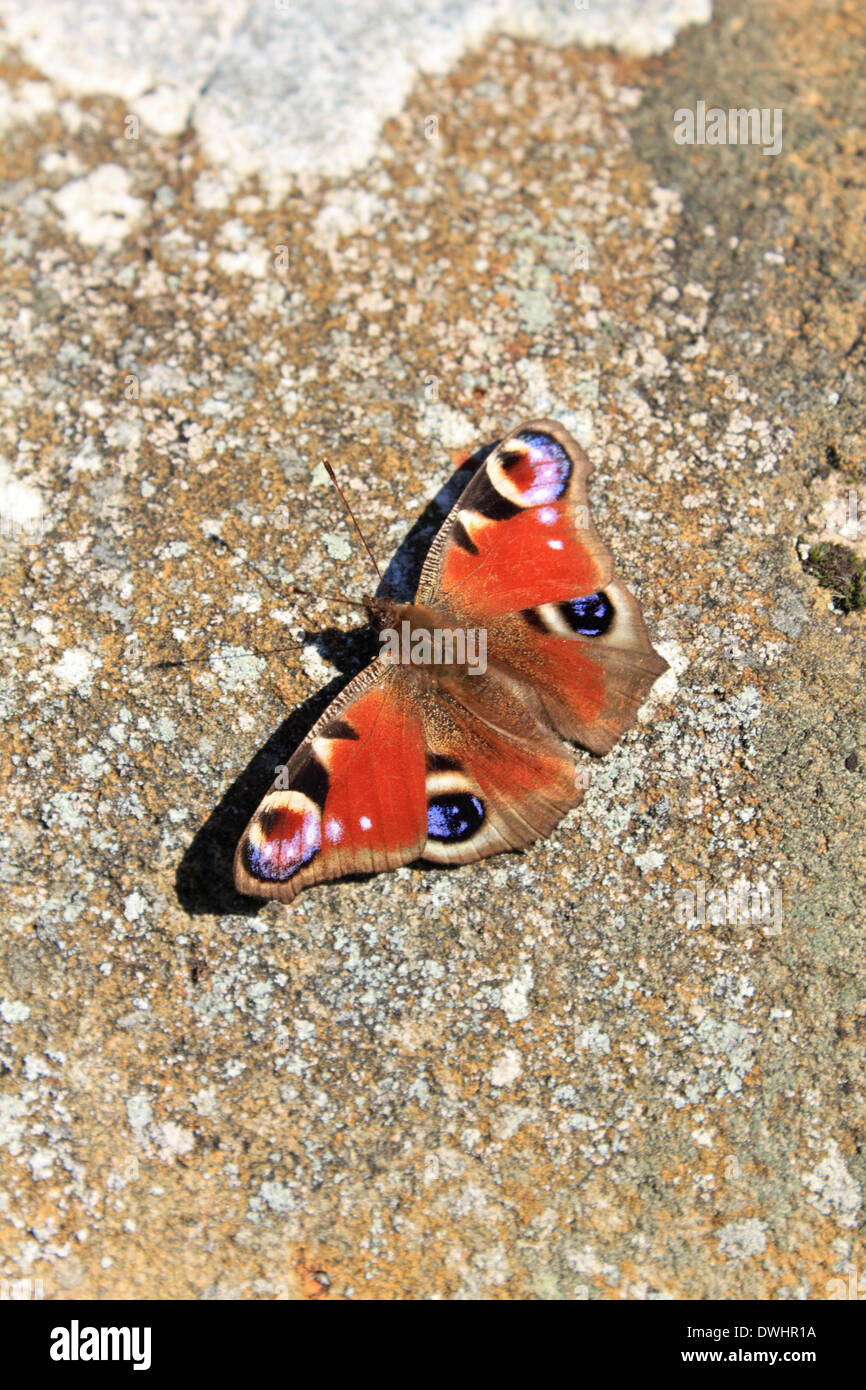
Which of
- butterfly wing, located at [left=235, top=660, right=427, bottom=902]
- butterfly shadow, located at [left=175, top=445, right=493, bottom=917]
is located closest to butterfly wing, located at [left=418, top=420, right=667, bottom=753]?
butterfly shadow, located at [left=175, top=445, right=493, bottom=917]

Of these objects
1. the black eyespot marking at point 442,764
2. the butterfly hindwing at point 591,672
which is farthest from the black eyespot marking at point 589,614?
the black eyespot marking at point 442,764

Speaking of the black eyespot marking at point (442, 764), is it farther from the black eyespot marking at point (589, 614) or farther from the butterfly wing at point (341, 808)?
the black eyespot marking at point (589, 614)

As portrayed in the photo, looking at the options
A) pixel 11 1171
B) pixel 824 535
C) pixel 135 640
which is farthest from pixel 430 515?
pixel 11 1171

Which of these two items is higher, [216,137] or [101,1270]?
[216,137]

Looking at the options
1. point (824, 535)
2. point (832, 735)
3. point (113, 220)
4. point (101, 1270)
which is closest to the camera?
point (101, 1270)

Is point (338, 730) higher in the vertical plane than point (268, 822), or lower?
higher

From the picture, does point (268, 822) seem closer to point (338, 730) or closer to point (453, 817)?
point (338, 730)

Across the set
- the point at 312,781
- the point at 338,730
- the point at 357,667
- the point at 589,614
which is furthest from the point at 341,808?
the point at 589,614

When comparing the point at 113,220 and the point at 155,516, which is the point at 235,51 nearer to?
the point at 113,220
